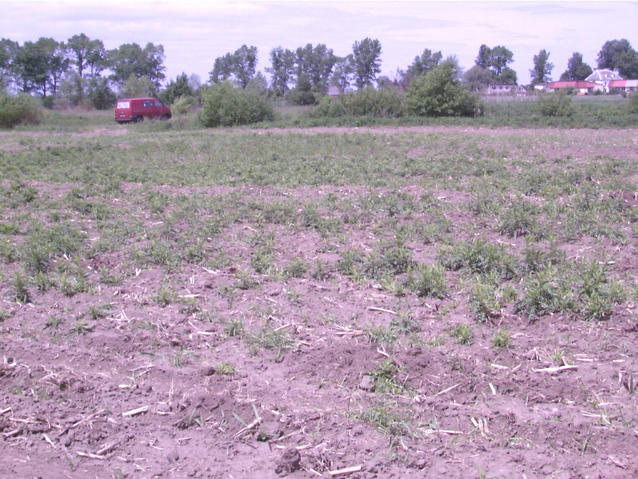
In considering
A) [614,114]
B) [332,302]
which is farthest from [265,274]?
[614,114]

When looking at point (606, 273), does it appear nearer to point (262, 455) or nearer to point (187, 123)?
point (262, 455)

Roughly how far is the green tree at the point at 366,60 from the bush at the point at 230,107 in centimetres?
3909

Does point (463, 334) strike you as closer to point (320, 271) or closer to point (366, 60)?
point (320, 271)

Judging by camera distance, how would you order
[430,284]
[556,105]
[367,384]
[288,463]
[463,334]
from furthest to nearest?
[556,105] < [430,284] < [463,334] < [367,384] < [288,463]

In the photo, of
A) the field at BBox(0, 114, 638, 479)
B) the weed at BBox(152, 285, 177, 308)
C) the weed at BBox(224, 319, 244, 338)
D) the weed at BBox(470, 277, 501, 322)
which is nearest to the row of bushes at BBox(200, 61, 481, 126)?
the field at BBox(0, 114, 638, 479)

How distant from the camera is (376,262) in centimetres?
723

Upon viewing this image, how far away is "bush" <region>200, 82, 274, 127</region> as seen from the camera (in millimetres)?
33156

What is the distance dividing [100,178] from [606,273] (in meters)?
9.94

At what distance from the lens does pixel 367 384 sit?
4891 millimetres

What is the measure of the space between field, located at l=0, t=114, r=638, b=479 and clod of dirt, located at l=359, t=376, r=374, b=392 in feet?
0.08

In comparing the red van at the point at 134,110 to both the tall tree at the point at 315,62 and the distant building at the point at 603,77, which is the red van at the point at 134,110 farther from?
the distant building at the point at 603,77

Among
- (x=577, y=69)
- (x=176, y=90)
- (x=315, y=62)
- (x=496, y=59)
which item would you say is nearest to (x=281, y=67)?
(x=315, y=62)

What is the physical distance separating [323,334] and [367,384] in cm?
93

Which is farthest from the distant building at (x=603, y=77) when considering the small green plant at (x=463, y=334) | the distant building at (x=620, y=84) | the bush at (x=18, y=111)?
the small green plant at (x=463, y=334)
